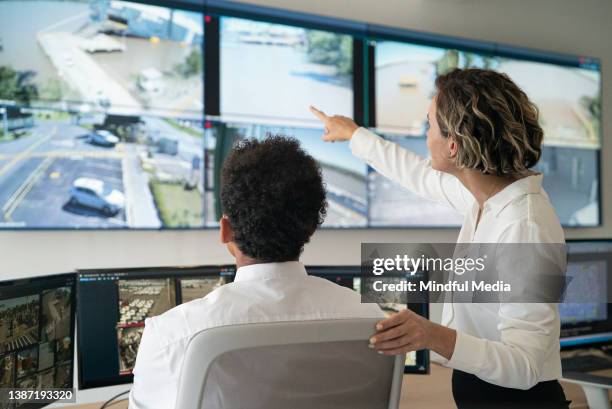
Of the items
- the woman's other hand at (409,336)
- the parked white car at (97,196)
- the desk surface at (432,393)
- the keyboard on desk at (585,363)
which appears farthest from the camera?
the keyboard on desk at (585,363)

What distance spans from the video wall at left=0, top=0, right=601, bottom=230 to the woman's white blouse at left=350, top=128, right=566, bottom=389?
0.88 meters

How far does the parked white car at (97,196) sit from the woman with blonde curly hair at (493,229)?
1101mm

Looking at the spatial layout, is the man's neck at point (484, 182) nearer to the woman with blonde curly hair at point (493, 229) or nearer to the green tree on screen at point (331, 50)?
the woman with blonde curly hair at point (493, 229)

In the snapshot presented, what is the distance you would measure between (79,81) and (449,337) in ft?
4.78

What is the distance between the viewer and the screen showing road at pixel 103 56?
179cm

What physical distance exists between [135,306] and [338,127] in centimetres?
84

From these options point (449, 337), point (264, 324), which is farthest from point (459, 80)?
point (264, 324)

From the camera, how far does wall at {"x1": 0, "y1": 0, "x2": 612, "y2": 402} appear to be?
6.13ft

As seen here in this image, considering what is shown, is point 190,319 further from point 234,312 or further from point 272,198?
point 272,198

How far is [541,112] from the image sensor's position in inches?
108

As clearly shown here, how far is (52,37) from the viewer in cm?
183

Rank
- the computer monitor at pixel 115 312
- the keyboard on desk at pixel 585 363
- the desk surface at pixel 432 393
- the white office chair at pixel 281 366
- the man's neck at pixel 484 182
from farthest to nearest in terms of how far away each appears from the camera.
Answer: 1. the keyboard on desk at pixel 585 363
2. the desk surface at pixel 432 393
3. the computer monitor at pixel 115 312
4. the man's neck at pixel 484 182
5. the white office chair at pixel 281 366

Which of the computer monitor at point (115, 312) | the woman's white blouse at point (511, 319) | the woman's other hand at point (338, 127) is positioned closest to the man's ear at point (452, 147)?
the woman's white blouse at point (511, 319)

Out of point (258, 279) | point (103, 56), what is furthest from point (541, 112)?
point (258, 279)
